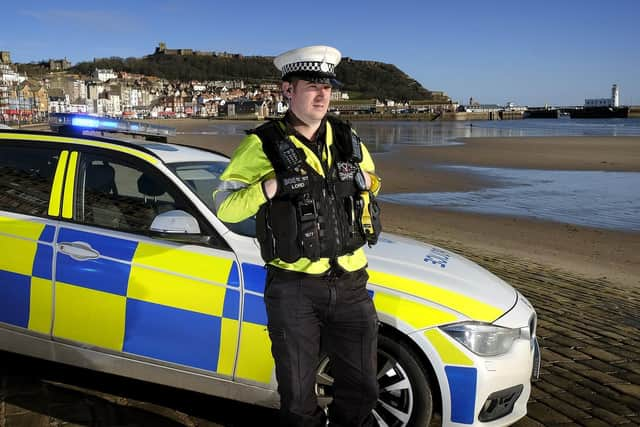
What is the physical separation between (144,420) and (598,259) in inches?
318

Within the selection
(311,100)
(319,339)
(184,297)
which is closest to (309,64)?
(311,100)

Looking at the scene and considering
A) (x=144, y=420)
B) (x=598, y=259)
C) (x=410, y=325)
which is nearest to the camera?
(x=410, y=325)

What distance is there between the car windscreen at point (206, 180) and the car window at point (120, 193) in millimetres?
147

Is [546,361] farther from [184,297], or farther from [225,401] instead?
[184,297]

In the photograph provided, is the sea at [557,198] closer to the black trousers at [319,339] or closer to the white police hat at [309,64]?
the black trousers at [319,339]

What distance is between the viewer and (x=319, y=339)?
96.0 inches

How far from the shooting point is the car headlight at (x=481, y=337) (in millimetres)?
2939

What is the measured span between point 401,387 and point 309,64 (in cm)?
164

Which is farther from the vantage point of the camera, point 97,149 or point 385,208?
point 385,208

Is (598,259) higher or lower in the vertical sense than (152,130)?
lower

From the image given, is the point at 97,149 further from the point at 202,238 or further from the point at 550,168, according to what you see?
the point at 550,168

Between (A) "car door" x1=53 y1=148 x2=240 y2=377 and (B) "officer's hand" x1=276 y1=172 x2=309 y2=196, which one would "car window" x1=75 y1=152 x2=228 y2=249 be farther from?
(B) "officer's hand" x1=276 y1=172 x2=309 y2=196

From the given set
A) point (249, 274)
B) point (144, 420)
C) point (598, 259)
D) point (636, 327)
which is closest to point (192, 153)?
point (249, 274)

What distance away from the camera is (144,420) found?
11.5 ft
